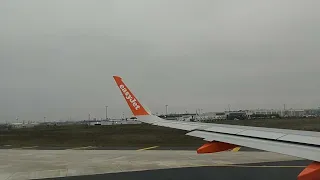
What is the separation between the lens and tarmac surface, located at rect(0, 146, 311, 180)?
1367cm

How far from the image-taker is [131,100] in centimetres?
1312

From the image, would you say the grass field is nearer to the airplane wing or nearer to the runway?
the runway

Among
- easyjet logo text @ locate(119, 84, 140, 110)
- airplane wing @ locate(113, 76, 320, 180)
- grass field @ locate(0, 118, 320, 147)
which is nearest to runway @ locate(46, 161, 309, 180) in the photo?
airplane wing @ locate(113, 76, 320, 180)

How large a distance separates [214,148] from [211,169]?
21.1 ft

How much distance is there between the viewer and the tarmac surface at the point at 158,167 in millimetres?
13672

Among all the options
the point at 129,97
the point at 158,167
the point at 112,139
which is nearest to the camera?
the point at 129,97

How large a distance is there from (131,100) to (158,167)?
428 centimetres

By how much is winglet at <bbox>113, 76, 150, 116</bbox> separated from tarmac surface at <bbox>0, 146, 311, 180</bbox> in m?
2.50

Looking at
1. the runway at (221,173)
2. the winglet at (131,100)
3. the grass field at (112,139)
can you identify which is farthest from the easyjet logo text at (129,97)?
the grass field at (112,139)

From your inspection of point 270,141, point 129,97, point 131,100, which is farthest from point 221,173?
point 270,141

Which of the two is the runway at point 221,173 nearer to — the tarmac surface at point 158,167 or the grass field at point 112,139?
the tarmac surface at point 158,167

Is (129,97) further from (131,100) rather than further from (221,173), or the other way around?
(221,173)

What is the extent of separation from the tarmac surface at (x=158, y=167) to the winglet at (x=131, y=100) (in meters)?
2.50

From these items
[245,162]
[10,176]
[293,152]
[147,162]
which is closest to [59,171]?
[10,176]
